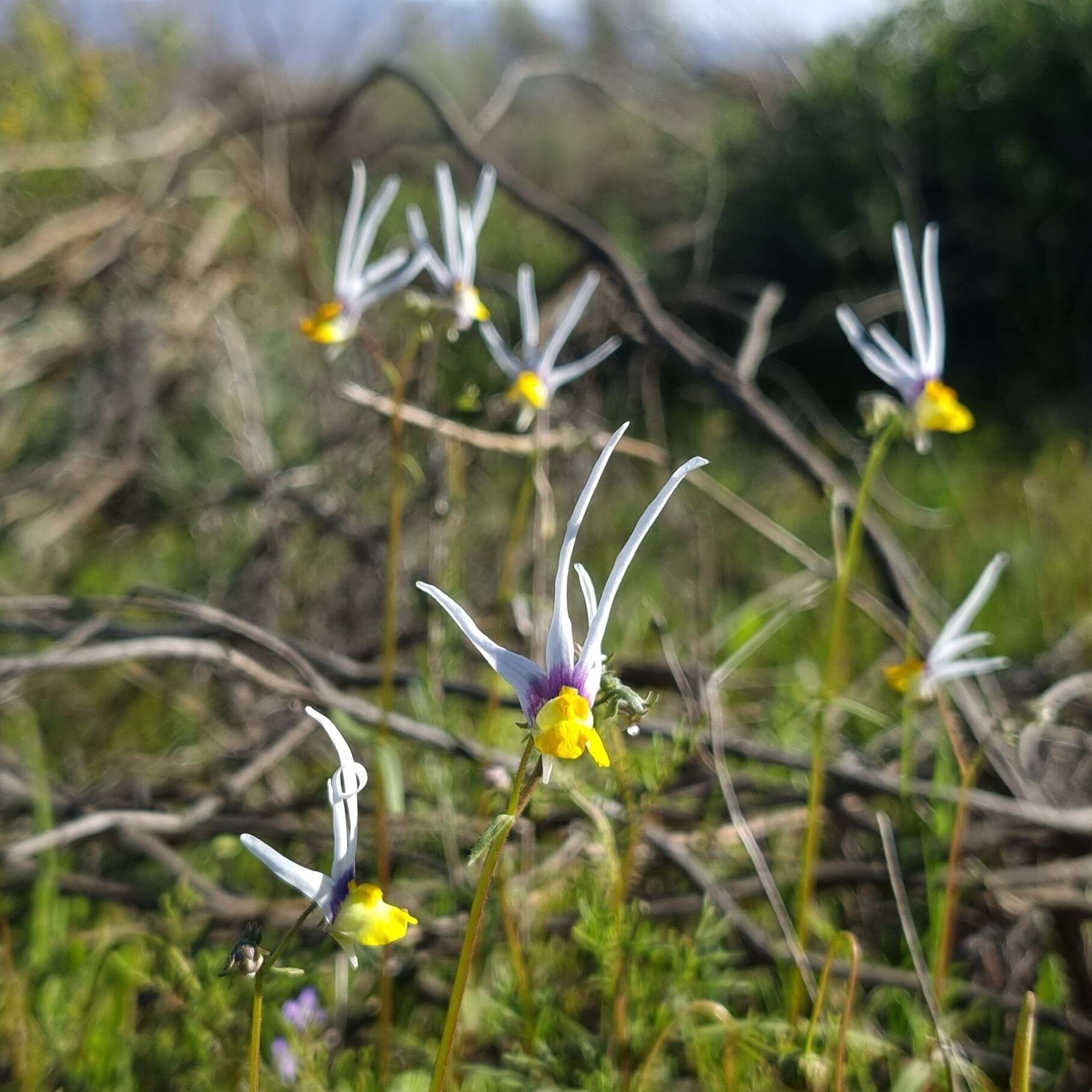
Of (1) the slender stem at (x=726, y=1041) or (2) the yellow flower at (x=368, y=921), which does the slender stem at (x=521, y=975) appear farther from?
(2) the yellow flower at (x=368, y=921)

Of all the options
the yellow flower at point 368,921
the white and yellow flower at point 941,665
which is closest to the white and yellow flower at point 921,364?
the white and yellow flower at point 941,665

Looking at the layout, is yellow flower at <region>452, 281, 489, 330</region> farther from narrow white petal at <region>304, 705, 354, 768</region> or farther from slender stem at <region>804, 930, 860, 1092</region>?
slender stem at <region>804, 930, 860, 1092</region>

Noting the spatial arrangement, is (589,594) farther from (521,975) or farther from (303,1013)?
(303,1013)

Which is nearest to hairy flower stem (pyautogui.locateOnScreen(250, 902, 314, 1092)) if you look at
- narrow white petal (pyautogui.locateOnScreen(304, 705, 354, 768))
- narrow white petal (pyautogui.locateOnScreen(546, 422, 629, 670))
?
narrow white petal (pyautogui.locateOnScreen(304, 705, 354, 768))

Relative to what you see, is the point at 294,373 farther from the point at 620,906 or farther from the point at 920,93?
the point at 920,93

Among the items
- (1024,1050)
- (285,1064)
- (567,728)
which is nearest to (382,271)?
(567,728)
